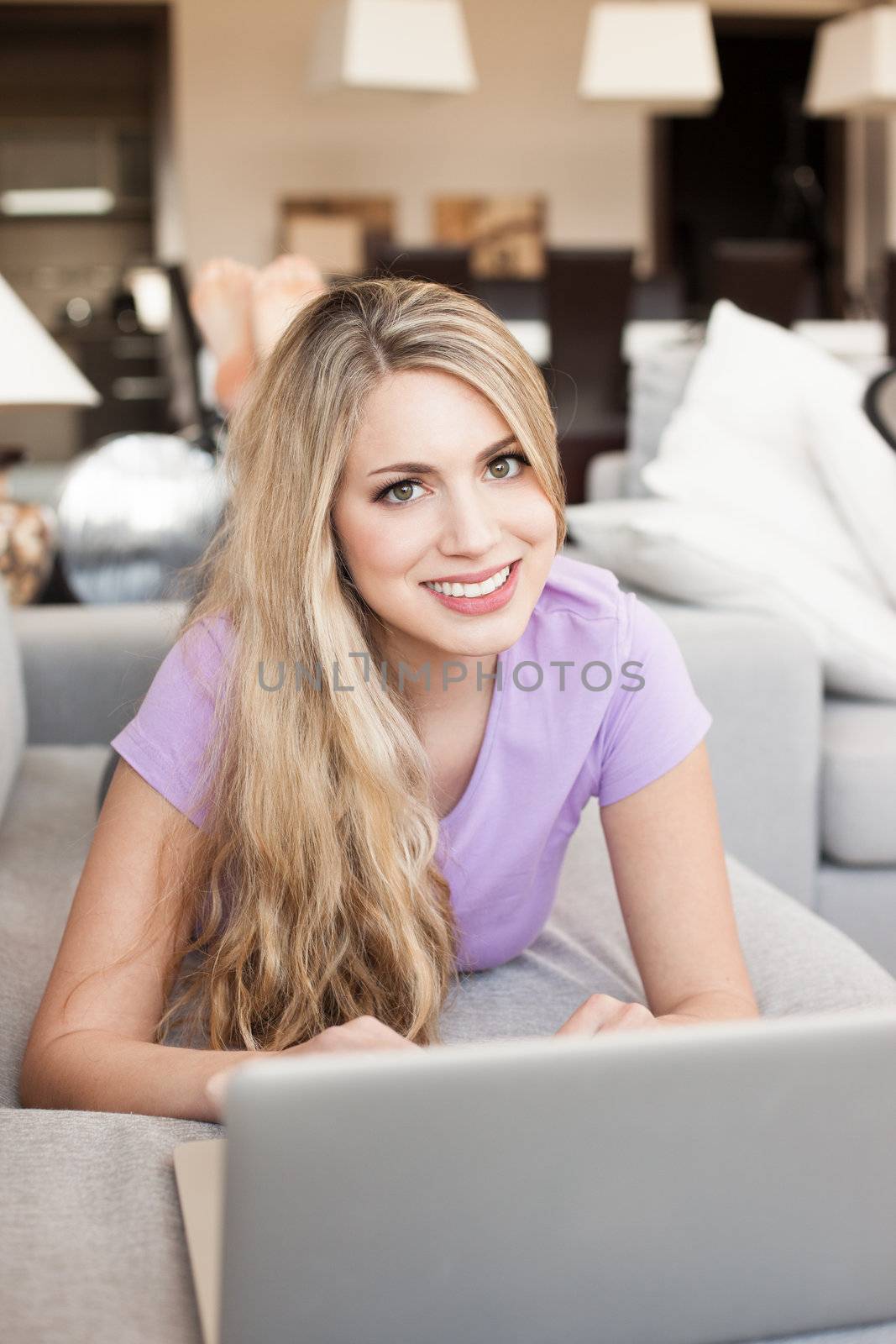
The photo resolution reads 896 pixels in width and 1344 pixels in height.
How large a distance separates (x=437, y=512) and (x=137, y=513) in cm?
119

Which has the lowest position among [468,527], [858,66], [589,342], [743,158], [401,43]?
[589,342]

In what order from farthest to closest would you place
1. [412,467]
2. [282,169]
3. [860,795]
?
[282,169], [860,795], [412,467]

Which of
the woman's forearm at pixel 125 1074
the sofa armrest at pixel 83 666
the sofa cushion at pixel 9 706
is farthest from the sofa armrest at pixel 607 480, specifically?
the woman's forearm at pixel 125 1074

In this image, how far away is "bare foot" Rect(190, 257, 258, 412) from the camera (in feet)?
7.31

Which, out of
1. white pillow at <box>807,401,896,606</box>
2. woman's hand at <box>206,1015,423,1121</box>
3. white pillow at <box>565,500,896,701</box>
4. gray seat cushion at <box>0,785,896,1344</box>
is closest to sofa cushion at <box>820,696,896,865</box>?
white pillow at <box>565,500,896,701</box>

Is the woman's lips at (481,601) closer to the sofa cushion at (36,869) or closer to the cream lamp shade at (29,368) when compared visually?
the sofa cushion at (36,869)

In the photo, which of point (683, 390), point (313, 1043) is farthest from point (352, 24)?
point (313, 1043)

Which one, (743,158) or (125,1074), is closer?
(125,1074)

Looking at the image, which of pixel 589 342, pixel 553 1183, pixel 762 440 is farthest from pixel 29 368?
pixel 589 342

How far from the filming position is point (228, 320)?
2.24 m

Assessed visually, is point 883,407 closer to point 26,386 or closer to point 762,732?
point 762,732

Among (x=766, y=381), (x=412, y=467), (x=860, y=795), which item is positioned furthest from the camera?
(x=766, y=381)

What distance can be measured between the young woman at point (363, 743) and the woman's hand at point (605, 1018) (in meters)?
0.11

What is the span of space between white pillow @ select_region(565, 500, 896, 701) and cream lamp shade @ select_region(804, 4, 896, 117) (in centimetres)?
394
